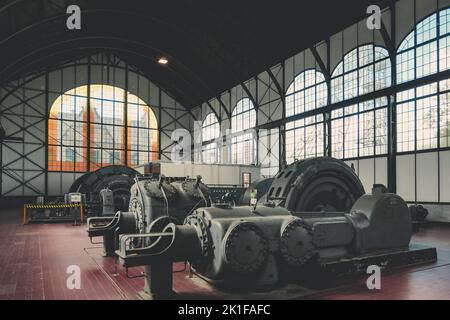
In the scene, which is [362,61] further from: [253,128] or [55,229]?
[55,229]

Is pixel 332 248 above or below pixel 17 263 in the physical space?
above

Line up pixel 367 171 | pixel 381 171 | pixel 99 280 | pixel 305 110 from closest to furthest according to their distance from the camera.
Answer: pixel 99 280
pixel 381 171
pixel 367 171
pixel 305 110

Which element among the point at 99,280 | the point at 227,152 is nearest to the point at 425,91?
the point at 99,280

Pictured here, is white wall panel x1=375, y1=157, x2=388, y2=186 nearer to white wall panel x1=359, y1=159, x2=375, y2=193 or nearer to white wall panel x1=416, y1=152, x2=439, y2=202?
white wall panel x1=359, y1=159, x2=375, y2=193

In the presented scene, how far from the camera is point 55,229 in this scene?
1246 cm

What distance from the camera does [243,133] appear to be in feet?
79.9

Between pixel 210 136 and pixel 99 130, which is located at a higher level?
pixel 99 130

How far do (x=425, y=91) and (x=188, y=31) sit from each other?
1303 cm

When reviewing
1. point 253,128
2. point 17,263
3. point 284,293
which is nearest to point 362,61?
point 253,128

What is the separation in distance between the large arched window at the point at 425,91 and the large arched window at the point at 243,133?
10496 mm

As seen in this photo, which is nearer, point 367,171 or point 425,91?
point 425,91

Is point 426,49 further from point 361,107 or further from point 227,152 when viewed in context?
point 227,152

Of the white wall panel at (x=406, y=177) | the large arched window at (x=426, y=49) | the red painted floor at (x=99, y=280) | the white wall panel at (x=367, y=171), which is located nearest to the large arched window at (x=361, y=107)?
the white wall panel at (x=367, y=171)
